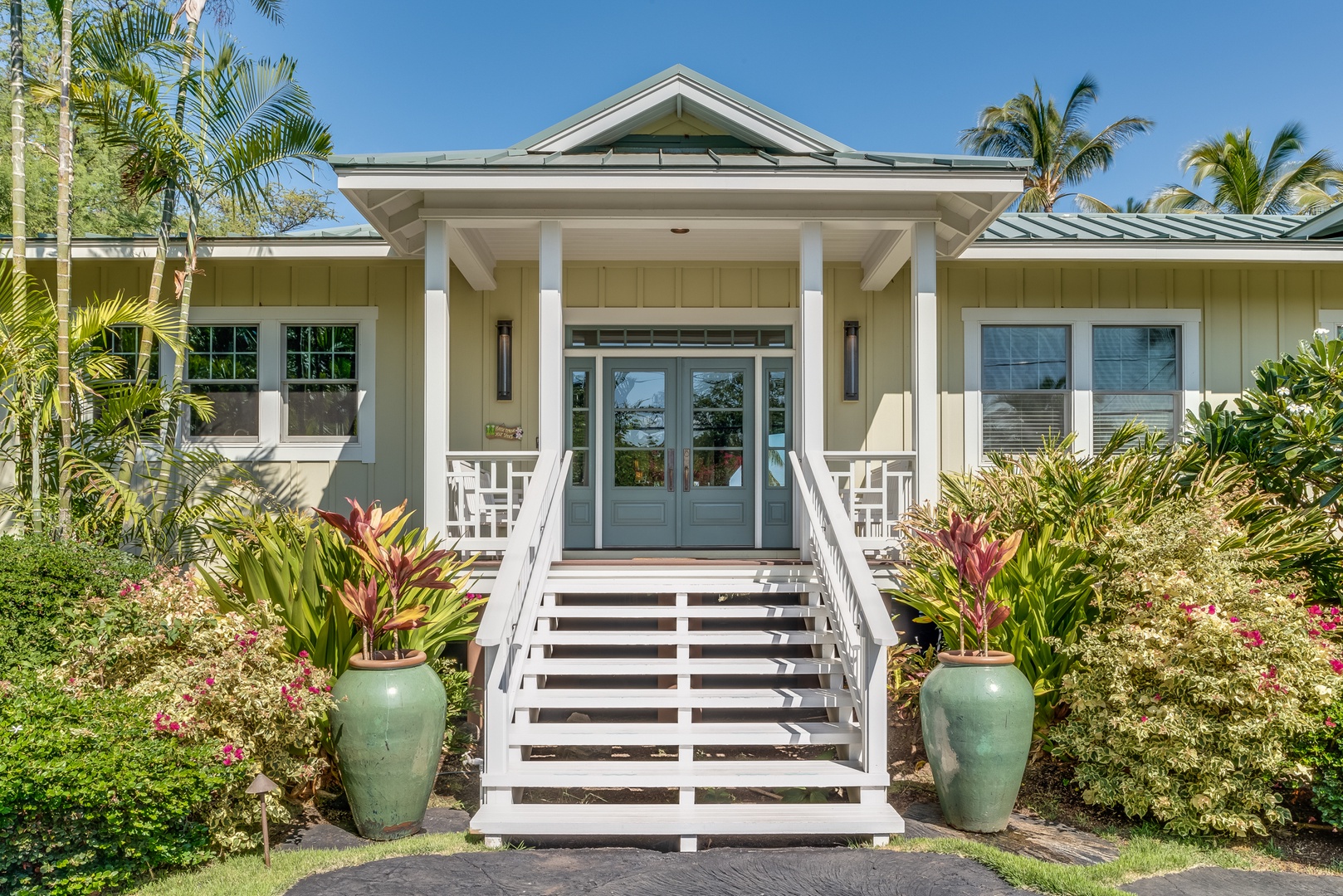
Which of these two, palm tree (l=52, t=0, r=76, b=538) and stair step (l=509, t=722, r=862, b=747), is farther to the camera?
palm tree (l=52, t=0, r=76, b=538)

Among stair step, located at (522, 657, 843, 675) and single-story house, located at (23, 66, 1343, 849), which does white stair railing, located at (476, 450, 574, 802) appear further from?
stair step, located at (522, 657, 843, 675)

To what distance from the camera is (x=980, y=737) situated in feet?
14.2

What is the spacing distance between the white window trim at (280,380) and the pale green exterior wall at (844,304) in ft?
0.34

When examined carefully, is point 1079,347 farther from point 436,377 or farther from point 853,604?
point 436,377

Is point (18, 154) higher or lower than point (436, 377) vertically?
higher

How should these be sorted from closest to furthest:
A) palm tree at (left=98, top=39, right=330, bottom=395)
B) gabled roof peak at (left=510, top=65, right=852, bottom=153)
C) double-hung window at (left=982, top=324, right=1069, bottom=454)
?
gabled roof peak at (left=510, top=65, right=852, bottom=153) < palm tree at (left=98, top=39, right=330, bottom=395) < double-hung window at (left=982, top=324, right=1069, bottom=454)

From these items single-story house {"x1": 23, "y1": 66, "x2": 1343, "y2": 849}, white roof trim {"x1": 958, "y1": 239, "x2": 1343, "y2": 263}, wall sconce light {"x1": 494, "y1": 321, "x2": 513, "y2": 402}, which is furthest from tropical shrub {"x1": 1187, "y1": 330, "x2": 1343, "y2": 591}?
wall sconce light {"x1": 494, "y1": 321, "x2": 513, "y2": 402}

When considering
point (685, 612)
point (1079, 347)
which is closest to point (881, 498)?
point (685, 612)

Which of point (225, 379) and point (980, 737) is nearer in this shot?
point (980, 737)

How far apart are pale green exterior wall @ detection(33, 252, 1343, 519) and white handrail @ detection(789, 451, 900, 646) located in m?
2.04

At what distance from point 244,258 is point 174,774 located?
5.32m

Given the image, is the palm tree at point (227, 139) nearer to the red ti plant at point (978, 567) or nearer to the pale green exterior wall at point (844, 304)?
the pale green exterior wall at point (844, 304)

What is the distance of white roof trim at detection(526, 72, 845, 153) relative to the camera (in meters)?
6.93

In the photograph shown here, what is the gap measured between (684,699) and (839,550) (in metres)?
1.29
